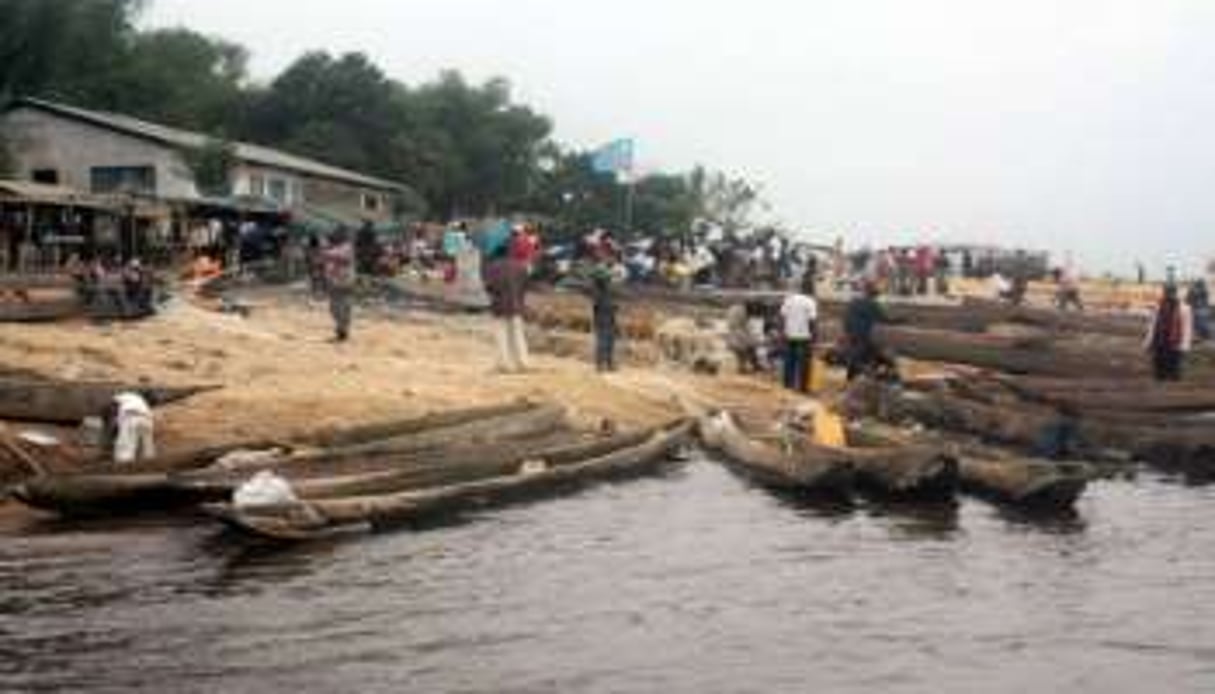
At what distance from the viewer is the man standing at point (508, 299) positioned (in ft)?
76.6

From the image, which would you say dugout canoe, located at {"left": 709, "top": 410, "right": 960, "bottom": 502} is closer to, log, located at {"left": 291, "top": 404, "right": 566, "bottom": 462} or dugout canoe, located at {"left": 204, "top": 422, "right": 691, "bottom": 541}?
dugout canoe, located at {"left": 204, "top": 422, "right": 691, "bottom": 541}

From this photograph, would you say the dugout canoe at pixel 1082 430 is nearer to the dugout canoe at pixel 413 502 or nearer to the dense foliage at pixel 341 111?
the dugout canoe at pixel 413 502

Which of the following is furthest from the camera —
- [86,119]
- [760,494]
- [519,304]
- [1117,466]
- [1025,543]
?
[86,119]

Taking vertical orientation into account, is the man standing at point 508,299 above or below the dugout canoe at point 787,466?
Answer: above

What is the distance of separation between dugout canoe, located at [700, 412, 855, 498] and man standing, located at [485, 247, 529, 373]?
3.28m

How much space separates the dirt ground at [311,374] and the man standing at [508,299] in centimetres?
40

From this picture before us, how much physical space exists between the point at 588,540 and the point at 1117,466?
7.54 meters

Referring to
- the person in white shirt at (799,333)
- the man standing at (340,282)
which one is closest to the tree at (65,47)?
the man standing at (340,282)

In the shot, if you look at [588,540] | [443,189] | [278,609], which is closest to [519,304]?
[588,540]

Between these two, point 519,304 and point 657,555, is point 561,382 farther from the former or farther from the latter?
point 657,555

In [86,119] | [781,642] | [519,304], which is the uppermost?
[86,119]

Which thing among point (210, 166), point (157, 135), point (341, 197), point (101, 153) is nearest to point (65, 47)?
point (101, 153)

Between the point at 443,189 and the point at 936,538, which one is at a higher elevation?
the point at 443,189

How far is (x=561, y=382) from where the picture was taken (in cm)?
2408
